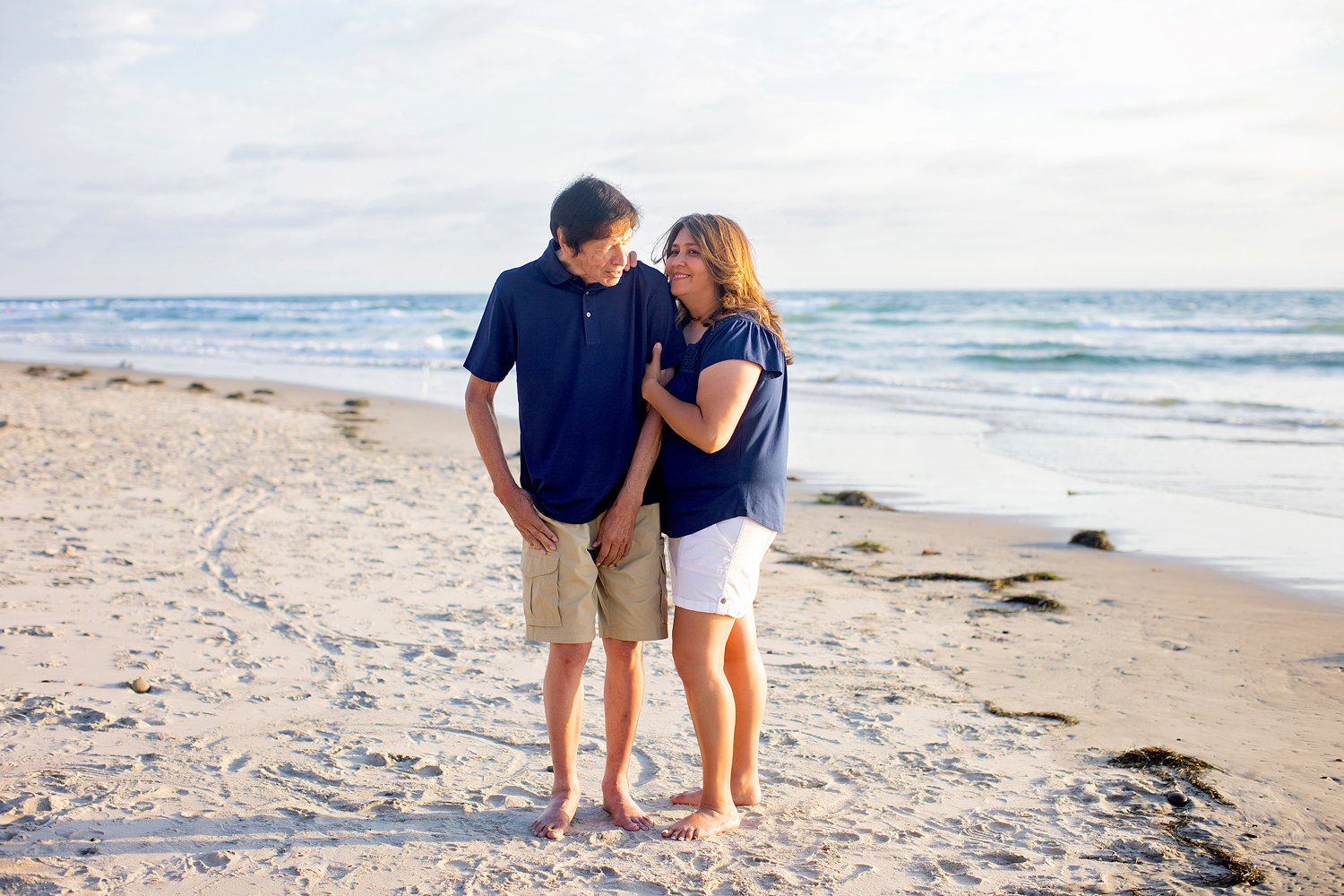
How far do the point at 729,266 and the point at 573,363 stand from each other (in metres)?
0.53

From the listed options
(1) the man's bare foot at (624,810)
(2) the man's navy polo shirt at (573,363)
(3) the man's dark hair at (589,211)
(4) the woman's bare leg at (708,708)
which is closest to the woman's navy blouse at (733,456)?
(2) the man's navy polo shirt at (573,363)

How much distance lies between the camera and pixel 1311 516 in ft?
24.0

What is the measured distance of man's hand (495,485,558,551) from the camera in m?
2.78

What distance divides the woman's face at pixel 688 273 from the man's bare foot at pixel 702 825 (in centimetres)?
153

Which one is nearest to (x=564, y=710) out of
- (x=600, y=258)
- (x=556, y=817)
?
(x=556, y=817)

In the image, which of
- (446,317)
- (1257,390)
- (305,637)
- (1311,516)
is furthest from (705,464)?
(446,317)

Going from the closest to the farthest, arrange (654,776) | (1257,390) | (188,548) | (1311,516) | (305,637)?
1. (654,776)
2. (305,637)
3. (188,548)
4. (1311,516)
5. (1257,390)

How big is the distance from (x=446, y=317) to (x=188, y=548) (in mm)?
35496

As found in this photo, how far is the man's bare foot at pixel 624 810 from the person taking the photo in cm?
284

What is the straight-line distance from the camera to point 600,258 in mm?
2668

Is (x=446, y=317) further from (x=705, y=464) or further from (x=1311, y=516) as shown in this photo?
(x=705, y=464)

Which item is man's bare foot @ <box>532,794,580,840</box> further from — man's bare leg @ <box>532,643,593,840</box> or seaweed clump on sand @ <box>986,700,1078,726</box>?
seaweed clump on sand @ <box>986,700,1078,726</box>

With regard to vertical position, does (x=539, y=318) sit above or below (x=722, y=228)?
below

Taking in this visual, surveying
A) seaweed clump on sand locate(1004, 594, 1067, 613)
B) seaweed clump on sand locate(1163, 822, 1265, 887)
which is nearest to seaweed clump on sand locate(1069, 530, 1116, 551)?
seaweed clump on sand locate(1004, 594, 1067, 613)
